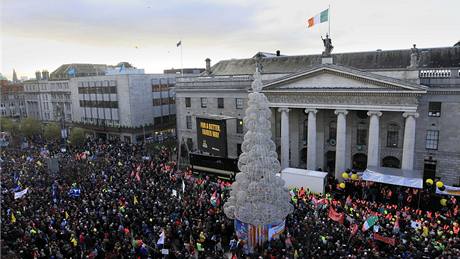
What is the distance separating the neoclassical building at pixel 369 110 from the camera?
30078 millimetres

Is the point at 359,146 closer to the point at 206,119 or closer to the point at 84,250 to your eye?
the point at 206,119

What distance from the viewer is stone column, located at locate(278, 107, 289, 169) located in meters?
36.5

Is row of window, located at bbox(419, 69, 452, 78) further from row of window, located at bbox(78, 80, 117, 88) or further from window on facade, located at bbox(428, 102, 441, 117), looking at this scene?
row of window, located at bbox(78, 80, 117, 88)

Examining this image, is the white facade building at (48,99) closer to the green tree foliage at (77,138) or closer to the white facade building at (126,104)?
the white facade building at (126,104)

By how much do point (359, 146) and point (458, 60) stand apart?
1201cm

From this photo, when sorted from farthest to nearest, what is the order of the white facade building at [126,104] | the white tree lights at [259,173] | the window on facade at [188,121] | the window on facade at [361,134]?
the white facade building at [126,104] < the window on facade at [188,121] < the window on facade at [361,134] < the white tree lights at [259,173]

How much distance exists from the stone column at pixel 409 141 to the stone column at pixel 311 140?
8.21m

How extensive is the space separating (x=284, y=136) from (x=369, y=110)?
29.7ft

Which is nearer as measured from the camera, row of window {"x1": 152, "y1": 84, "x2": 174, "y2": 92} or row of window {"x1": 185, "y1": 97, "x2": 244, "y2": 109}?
row of window {"x1": 185, "y1": 97, "x2": 244, "y2": 109}

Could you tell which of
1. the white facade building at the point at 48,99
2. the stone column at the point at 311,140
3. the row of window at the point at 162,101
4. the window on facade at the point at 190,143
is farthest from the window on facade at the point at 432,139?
the white facade building at the point at 48,99

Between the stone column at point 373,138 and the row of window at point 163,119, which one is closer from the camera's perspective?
the stone column at point 373,138

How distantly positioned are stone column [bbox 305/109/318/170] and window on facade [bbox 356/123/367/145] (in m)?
4.39

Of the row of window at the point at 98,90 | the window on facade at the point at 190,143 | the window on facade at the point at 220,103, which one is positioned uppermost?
the row of window at the point at 98,90

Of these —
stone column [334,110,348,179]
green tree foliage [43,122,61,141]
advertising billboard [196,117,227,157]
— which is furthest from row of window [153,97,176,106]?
stone column [334,110,348,179]
